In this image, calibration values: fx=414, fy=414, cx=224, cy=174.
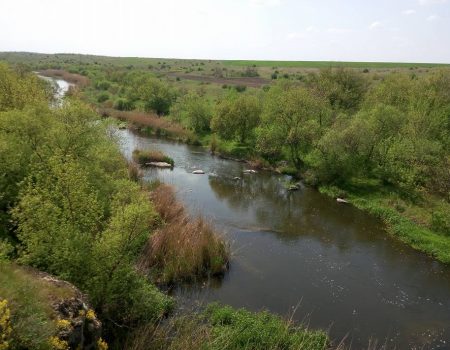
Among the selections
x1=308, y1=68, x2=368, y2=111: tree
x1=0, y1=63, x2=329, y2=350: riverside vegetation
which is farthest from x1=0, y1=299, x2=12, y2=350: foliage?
x1=308, y1=68, x2=368, y2=111: tree

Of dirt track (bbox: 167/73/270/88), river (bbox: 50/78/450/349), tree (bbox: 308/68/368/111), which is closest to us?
river (bbox: 50/78/450/349)

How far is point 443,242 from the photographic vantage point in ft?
91.0

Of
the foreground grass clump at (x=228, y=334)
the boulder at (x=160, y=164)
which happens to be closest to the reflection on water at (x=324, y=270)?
the foreground grass clump at (x=228, y=334)

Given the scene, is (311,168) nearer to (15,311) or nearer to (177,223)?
(177,223)

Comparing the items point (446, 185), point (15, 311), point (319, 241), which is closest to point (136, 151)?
point (319, 241)

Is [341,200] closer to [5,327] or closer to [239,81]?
[5,327]

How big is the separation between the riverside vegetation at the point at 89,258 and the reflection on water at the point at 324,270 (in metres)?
2.17

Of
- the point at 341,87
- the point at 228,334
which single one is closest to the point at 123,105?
the point at 341,87

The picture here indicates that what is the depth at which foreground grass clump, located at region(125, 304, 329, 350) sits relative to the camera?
1361cm

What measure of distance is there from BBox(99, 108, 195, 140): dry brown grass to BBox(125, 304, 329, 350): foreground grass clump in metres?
39.9

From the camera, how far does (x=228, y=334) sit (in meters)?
15.5

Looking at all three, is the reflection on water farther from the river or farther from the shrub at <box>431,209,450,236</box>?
the shrub at <box>431,209,450,236</box>

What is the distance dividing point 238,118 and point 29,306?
4342 centimetres

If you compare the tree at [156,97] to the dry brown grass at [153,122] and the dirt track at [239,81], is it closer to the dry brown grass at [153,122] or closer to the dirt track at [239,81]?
the dry brown grass at [153,122]
